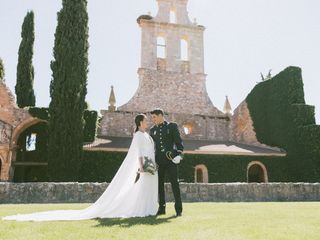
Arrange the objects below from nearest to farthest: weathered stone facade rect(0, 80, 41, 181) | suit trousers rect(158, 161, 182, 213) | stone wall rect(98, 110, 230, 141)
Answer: suit trousers rect(158, 161, 182, 213), weathered stone facade rect(0, 80, 41, 181), stone wall rect(98, 110, 230, 141)

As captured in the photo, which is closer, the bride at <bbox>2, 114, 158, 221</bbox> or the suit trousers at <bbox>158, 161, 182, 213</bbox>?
the bride at <bbox>2, 114, 158, 221</bbox>

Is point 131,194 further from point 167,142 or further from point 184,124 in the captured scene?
point 184,124

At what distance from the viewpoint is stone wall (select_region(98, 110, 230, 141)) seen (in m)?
23.7

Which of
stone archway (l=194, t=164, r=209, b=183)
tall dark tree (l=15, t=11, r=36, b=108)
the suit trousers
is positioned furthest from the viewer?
tall dark tree (l=15, t=11, r=36, b=108)

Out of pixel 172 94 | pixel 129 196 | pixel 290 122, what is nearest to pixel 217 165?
pixel 290 122

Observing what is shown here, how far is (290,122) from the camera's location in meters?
20.6

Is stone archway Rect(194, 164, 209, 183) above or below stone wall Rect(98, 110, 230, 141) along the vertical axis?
below

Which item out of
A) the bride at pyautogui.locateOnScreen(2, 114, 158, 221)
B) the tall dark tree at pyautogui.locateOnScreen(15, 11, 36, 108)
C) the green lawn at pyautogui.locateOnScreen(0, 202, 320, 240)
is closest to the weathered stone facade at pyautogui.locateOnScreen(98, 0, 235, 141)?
the tall dark tree at pyautogui.locateOnScreen(15, 11, 36, 108)

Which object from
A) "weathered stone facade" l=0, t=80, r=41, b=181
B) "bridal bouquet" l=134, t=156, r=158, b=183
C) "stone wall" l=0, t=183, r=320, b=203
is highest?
"weathered stone facade" l=0, t=80, r=41, b=181

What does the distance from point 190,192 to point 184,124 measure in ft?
49.9

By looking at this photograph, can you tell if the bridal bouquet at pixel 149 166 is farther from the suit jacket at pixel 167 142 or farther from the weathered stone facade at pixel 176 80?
the weathered stone facade at pixel 176 80

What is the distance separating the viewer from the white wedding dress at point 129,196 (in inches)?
205

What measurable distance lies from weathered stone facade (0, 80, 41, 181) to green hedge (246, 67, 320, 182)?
15.6 meters

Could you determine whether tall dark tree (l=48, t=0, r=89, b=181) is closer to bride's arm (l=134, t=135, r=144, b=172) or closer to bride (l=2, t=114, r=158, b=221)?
bride (l=2, t=114, r=158, b=221)
